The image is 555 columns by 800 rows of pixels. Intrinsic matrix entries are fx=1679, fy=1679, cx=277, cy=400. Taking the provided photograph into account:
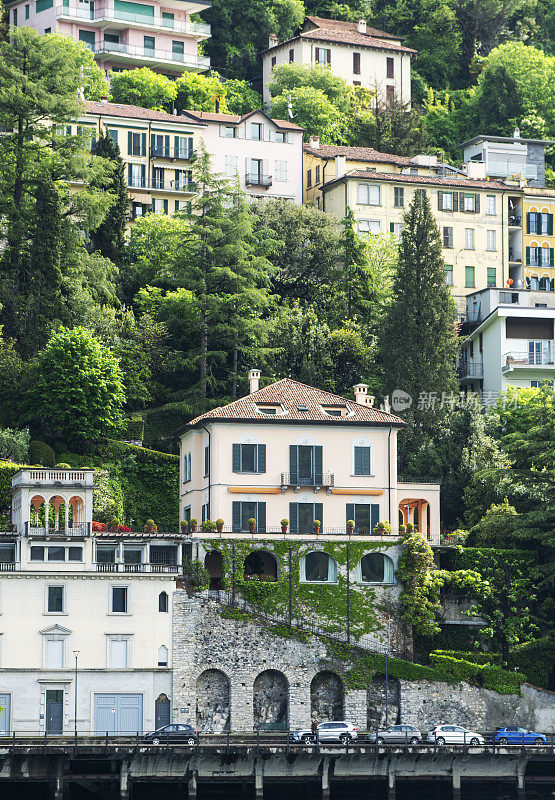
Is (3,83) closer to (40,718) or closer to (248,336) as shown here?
(248,336)

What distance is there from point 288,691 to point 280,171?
2369 inches

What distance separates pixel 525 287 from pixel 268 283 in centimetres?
2844

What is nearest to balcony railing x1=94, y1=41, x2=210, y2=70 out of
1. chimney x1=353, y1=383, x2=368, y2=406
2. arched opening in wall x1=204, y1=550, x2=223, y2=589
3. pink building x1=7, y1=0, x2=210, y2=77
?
pink building x1=7, y1=0, x2=210, y2=77

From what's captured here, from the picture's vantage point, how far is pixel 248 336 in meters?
107

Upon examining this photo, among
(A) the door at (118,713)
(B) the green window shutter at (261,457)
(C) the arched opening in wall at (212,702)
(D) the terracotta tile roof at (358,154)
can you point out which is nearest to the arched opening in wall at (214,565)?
(C) the arched opening in wall at (212,702)

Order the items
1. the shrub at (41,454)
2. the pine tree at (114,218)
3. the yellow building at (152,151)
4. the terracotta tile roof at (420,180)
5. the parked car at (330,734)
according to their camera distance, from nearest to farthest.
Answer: the parked car at (330,734)
the shrub at (41,454)
the pine tree at (114,218)
the terracotta tile roof at (420,180)
the yellow building at (152,151)

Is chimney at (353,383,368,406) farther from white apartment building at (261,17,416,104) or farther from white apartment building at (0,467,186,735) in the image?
white apartment building at (261,17,416,104)

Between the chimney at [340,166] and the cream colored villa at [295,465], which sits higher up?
the chimney at [340,166]

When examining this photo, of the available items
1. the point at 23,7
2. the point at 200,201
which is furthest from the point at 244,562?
the point at 23,7

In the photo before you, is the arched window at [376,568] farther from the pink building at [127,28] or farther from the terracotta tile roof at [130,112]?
the pink building at [127,28]

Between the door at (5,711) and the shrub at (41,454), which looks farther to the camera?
the shrub at (41,454)

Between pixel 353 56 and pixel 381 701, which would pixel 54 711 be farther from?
pixel 353 56

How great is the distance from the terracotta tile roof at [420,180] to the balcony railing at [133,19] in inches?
1385

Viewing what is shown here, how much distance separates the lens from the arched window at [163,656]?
83500mm
